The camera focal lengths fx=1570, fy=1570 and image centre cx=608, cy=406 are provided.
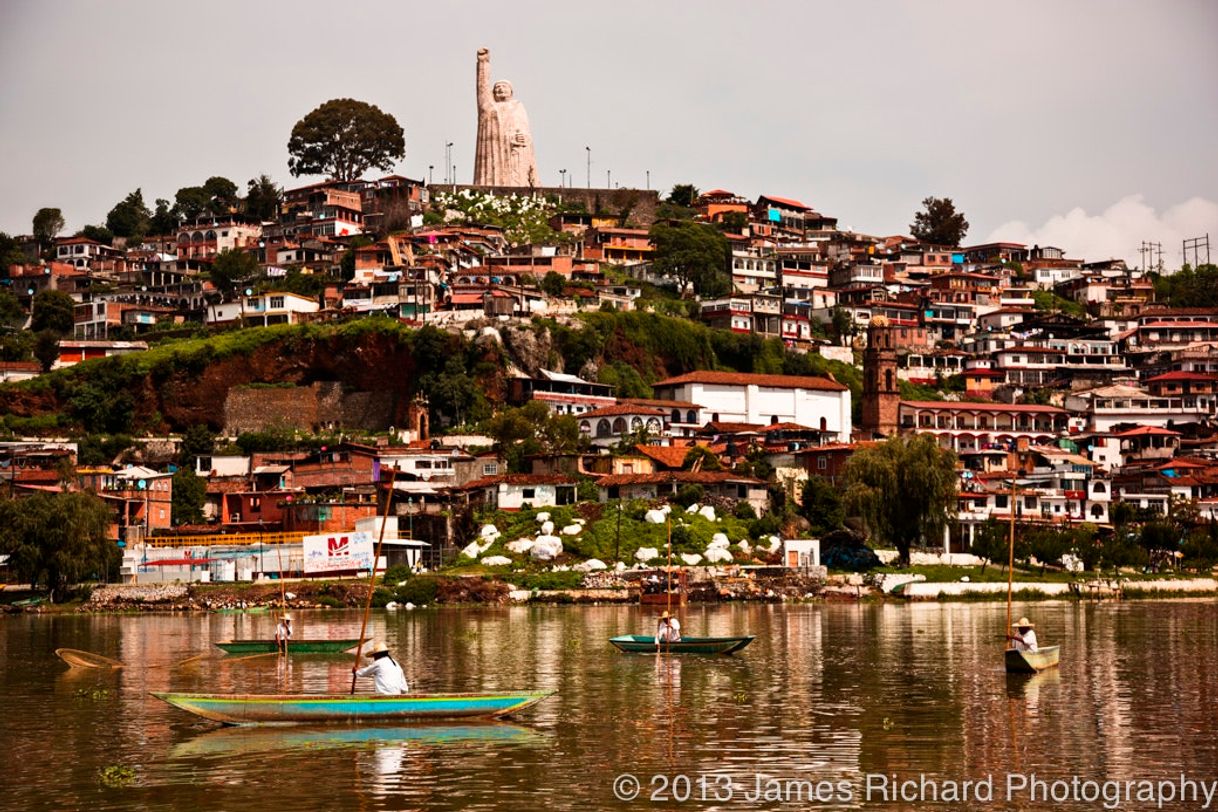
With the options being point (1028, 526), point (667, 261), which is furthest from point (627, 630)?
point (667, 261)

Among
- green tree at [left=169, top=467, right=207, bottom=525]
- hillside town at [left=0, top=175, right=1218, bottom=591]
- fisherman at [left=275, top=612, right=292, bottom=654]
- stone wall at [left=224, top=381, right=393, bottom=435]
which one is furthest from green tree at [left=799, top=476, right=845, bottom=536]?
fisherman at [left=275, top=612, right=292, bottom=654]

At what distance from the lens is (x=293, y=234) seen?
13338 centimetres

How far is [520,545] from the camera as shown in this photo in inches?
2778

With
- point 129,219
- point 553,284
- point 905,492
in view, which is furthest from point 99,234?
point 905,492

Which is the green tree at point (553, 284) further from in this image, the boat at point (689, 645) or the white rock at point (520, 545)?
the boat at point (689, 645)

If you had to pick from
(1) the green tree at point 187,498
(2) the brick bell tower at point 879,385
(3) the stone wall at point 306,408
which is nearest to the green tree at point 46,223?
(3) the stone wall at point 306,408

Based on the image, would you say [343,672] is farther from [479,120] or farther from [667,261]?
[479,120]

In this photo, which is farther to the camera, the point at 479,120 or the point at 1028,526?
the point at 479,120

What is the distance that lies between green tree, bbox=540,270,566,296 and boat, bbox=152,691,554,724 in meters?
83.8

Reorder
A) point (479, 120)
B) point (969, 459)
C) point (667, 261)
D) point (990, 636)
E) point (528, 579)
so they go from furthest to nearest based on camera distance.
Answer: point (479, 120), point (667, 261), point (969, 459), point (528, 579), point (990, 636)

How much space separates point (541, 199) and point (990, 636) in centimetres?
9831

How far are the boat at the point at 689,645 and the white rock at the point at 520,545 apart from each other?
91.6 ft

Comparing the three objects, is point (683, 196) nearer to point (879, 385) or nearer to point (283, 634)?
point (879, 385)

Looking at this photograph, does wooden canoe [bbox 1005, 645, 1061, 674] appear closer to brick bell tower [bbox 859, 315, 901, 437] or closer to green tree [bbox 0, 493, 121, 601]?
green tree [bbox 0, 493, 121, 601]
